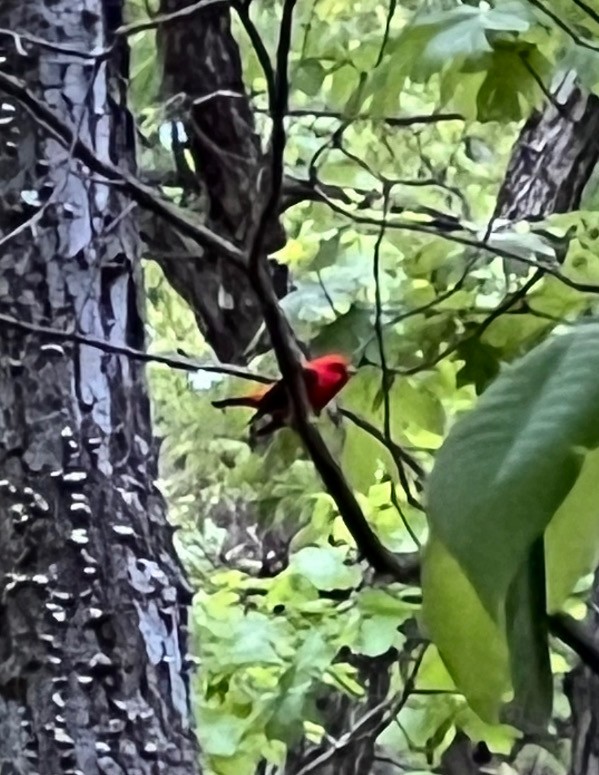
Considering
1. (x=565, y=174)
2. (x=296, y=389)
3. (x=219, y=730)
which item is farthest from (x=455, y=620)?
(x=565, y=174)

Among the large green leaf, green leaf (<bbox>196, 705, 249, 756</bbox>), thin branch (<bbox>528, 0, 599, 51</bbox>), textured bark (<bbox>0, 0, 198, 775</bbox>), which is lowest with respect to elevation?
green leaf (<bbox>196, 705, 249, 756</bbox>)

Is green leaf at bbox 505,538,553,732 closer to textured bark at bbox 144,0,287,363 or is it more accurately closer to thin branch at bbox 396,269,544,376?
thin branch at bbox 396,269,544,376

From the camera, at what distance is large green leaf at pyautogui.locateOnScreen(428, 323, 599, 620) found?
0.47 ft

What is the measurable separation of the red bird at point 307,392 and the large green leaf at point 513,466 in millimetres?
272

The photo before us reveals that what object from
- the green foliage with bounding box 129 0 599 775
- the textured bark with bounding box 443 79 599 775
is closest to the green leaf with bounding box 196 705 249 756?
the green foliage with bounding box 129 0 599 775

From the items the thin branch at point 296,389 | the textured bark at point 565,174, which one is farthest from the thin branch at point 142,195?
the textured bark at point 565,174

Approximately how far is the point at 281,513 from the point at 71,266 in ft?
1.74

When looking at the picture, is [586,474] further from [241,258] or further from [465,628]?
[241,258]

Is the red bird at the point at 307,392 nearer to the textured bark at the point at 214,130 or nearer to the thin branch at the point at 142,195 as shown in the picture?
the thin branch at the point at 142,195

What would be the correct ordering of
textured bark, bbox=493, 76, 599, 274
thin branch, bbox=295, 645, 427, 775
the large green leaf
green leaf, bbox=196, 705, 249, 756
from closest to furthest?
the large green leaf
thin branch, bbox=295, 645, 427, 775
green leaf, bbox=196, 705, 249, 756
textured bark, bbox=493, 76, 599, 274

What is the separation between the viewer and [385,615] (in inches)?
30.7

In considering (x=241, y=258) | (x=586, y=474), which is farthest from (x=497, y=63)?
(x=586, y=474)

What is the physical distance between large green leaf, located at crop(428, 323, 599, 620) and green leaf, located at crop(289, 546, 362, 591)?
2.55 feet

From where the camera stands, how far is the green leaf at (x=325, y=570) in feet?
3.05
